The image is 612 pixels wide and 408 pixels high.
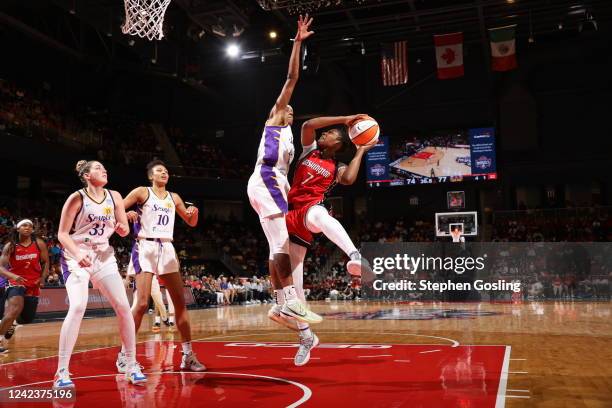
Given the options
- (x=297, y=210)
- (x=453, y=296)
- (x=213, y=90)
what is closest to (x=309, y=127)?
(x=297, y=210)

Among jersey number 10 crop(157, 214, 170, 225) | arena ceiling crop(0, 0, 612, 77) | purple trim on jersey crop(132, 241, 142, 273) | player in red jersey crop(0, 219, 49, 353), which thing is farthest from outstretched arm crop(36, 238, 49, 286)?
arena ceiling crop(0, 0, 612, 77)

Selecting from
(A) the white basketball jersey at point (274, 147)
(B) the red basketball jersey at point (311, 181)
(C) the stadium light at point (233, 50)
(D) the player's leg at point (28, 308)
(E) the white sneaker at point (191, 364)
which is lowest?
(E) the white sneaker at point (191, 364)

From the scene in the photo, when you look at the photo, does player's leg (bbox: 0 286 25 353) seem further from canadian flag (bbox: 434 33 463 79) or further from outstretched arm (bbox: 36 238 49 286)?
canadian flag (bbox: 434 33 463 79)

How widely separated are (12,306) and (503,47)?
17.4 meters

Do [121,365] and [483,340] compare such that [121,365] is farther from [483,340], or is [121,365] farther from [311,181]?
[483,340]

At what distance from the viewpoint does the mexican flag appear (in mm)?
19500

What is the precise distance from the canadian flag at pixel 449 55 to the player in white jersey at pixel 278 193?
16313 millimetres

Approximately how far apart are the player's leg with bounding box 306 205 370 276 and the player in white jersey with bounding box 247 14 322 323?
0.27m

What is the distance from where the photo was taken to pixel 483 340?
7820mm

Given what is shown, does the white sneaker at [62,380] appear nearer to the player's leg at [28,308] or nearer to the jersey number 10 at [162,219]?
the jersey number 10 at [162,219]

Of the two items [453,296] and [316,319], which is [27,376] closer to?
[316,319]

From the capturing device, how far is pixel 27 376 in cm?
548

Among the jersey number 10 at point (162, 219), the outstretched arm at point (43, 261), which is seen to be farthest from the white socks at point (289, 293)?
the outstretched arm at point (43, 261)

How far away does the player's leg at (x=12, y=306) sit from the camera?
7.68m
